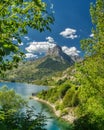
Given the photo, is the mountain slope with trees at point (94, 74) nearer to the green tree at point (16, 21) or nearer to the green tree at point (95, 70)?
the green tree at point (95, 70)

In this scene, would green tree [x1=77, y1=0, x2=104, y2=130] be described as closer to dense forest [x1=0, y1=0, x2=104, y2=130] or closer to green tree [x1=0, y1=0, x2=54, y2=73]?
dense forest [x1=0, y1=0, x2=104, y2=130]

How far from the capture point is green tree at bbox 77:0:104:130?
105 ft

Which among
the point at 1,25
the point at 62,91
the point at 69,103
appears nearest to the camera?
the point at 1,25

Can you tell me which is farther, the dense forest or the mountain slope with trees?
the mountain slope with trees

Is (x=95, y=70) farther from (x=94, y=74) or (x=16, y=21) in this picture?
(x=16, y=21)

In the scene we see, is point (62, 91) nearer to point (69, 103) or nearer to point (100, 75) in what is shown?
point (69, 103)

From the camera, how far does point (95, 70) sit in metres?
32.3

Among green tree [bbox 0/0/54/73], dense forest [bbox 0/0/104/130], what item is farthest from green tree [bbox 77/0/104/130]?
green tree [bbox 0/0/54/73]

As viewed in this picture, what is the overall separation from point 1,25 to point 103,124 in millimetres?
26639

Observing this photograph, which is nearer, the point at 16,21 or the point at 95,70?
the point at 16,21

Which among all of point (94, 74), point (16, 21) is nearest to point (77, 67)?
point (94, 74)

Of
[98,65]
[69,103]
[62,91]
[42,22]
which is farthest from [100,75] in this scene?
[62,91]

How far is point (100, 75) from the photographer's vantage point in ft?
106

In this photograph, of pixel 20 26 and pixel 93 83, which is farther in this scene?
pixel 93 83
